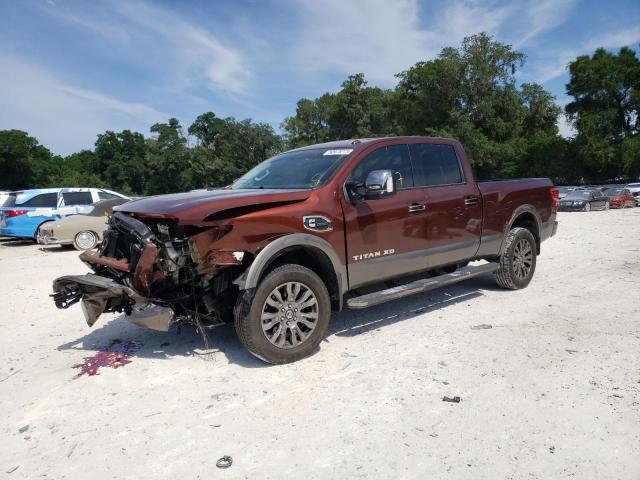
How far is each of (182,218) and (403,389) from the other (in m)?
2.16

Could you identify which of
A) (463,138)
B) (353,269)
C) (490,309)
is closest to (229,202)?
(353,269)

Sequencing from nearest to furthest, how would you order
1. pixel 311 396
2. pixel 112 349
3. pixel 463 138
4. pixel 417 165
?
pixel 311 396
pixel 112 349
pixel 417 165
pixel 463 138

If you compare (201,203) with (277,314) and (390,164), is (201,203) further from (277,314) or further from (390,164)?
(390,164)

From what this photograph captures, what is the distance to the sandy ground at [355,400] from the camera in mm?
2658

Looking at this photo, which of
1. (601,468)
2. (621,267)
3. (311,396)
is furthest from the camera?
(621,267)

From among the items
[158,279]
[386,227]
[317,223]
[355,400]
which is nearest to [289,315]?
[317,223]

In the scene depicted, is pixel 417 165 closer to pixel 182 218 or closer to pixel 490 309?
pixel 490 309

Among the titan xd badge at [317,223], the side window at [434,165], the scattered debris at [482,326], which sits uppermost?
the side window at [434,165]

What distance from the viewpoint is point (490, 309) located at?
18.0ft

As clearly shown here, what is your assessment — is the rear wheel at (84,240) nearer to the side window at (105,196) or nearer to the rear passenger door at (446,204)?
the side window at (105,196)

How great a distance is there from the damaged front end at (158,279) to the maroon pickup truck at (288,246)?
11 millimetres

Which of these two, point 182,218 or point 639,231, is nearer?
point 182,218

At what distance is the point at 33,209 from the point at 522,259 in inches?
530

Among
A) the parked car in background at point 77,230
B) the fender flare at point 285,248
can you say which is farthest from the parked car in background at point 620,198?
the fender flare at point 285,248
